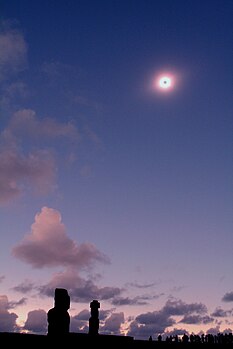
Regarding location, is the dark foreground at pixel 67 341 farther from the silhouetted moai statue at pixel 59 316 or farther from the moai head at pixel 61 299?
the moai head at pixel 61 299

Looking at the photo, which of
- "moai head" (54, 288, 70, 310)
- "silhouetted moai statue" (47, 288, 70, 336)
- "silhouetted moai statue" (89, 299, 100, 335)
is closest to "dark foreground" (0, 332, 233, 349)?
"silhouetted moai statue" (47, 288, 70, 336)

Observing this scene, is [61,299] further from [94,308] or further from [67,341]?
[94,308]

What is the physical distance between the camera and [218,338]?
30391 millimetres

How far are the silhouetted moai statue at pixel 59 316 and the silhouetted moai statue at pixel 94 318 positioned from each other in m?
5.65

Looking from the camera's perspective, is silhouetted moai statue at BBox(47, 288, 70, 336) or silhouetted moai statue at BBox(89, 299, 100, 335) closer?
silhouetted moai statue at BBox(47, 288, 70, 336)

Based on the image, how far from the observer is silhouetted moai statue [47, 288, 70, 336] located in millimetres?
9491

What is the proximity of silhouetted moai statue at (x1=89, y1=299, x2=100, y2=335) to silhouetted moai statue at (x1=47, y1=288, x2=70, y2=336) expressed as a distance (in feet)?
18.5

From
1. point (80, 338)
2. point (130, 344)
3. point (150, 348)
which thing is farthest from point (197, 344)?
point (80, 338)

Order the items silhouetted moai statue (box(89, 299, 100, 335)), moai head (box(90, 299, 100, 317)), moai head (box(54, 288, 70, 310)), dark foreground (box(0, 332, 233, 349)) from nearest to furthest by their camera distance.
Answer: dark foreground (box(0, 332, 233, 349)) → moai head (box(54, 288, 70, 310)) → silhouetted moai statue (box(89, 299, 100, 335)) → moai head (box(90, 299, 100, 317))

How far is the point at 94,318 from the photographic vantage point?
49.6 ft

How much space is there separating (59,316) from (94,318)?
6000 mm

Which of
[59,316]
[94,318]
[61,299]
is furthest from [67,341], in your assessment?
[94,318]

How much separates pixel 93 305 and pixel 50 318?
234 inches

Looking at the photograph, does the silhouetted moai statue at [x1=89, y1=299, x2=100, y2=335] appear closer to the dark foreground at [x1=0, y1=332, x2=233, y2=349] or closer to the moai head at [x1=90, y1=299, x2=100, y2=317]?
the moai head at [x1=90, y1=299, x2=100, y2=317]
